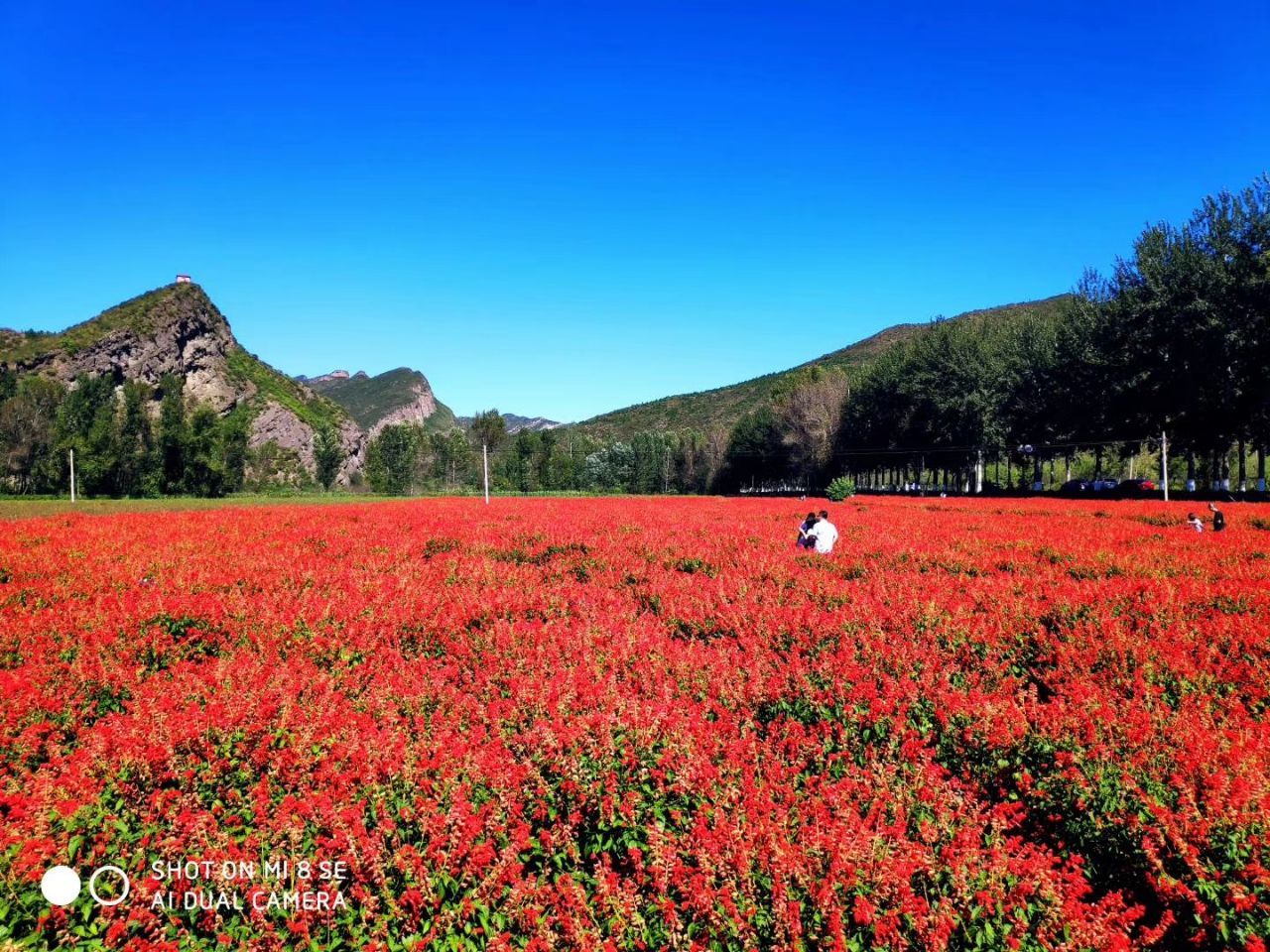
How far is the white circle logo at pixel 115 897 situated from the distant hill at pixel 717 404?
5146 inches

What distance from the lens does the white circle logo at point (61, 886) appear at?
2912mm

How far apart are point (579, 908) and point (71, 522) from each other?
1989 cm

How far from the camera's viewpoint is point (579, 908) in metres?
2.79

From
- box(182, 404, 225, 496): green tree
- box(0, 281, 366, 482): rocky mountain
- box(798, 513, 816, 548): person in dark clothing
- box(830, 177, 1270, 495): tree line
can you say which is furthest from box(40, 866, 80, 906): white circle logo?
box(0, 281, 366, 482): rocky mountain

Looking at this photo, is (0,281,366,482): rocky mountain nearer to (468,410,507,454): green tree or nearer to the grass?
(468,410,507,454): green tree

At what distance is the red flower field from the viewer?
9.28ft

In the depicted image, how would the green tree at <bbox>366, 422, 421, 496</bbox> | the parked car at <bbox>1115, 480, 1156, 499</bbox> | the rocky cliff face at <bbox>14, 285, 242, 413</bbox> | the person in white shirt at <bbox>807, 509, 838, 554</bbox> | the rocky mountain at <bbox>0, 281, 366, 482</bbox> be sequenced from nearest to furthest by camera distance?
the person in white shirt at <bbox>807, 509, 838, 554</bbox> < the parked car at <bbox>1115, 480, 1156, 499</bbox> < the green tree at <bbox>366, 422, 421, 496</bbox> < the rocky cliff face at <bbox>14, 285, 242, 413</bbox> < the rocky mountain at <bbox>0, 281, 366, 482</bbox>

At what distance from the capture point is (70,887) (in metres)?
3.00

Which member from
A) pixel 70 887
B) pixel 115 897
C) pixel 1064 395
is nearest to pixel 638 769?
pixel 115 897

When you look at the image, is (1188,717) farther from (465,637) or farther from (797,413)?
(797,413)

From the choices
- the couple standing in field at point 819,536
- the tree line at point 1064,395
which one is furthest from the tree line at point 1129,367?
the couple standing in field at point 819,536

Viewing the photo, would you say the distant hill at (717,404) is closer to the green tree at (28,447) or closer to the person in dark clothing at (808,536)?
the green tree at (28,447)

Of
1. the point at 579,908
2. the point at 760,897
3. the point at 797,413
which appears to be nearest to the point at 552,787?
the point at 579,908

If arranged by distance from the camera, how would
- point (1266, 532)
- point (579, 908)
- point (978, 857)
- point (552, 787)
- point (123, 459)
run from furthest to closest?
point (123, 459), point (1266, 532), point (552, 787), point (978, 857), point (579, 908)
